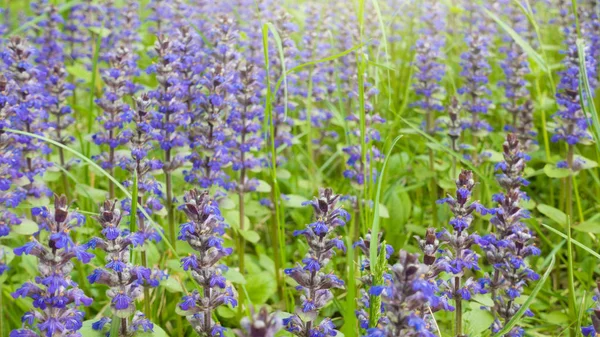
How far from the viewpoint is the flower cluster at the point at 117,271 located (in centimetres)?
375

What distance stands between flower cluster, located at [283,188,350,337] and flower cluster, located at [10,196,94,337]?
113 cm

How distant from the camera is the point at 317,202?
4.00 metres

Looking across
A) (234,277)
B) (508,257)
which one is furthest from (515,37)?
(234,277)

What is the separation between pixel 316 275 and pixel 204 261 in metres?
0.64

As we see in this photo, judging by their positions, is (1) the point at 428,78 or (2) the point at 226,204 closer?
(2) the point at 226,204

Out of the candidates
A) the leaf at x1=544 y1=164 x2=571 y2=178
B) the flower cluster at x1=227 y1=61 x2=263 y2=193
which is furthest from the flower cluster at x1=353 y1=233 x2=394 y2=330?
the leaf at x1=544 y1=164 x2=571 y2=178

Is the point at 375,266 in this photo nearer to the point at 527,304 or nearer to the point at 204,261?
the point at 527,304

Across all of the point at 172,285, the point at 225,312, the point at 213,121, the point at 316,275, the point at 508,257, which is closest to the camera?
the point at 316,275

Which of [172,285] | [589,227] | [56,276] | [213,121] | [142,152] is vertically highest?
[213,121]

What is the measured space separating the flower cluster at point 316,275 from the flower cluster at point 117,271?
2.72 ft

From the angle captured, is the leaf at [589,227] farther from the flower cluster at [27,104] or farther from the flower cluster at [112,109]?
the flower cluster at [27,104]

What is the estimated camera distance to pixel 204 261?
4012mm

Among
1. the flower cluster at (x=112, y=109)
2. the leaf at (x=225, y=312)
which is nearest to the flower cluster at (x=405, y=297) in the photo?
the leaf at (x=225, y=312)

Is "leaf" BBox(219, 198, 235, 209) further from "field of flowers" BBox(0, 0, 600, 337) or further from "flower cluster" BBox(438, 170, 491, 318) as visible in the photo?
"flower cluster" BBox(438, 170, 491, 318)
